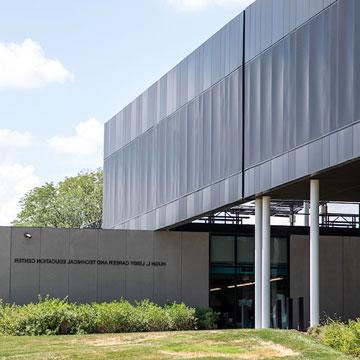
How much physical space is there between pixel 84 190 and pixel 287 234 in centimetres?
5603

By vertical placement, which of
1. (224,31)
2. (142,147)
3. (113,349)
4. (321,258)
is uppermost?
(224,31)

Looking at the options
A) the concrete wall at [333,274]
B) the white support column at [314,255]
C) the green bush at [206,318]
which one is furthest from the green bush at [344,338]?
the concrete wall at [333,274]

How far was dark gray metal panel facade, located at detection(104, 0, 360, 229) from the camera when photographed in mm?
24406

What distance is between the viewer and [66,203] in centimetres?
9350

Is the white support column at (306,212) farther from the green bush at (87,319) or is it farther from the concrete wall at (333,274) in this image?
the green bush at (87,319)

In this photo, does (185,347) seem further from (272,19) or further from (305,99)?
(272,19)

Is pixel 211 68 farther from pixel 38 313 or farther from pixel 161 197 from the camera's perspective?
pixel 38 313

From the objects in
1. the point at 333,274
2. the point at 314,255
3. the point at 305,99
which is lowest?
the point at 333,274

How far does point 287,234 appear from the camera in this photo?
1576 inches

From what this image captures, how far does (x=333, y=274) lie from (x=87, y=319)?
40.3 ft

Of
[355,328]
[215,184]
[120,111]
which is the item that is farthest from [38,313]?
[120,111]

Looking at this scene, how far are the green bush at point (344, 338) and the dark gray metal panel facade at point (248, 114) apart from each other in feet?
13.3

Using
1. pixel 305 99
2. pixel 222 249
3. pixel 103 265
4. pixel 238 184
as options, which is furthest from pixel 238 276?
pixel 305 99

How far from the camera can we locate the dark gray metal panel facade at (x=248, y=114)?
80.1ft
